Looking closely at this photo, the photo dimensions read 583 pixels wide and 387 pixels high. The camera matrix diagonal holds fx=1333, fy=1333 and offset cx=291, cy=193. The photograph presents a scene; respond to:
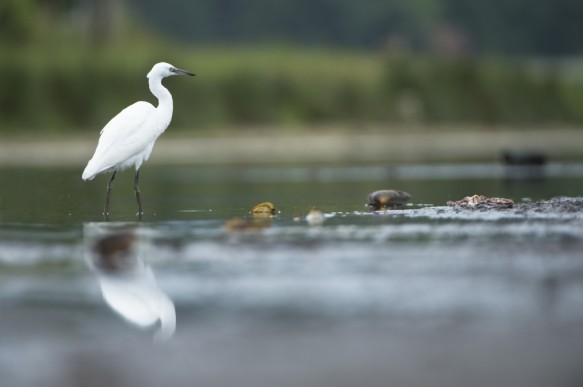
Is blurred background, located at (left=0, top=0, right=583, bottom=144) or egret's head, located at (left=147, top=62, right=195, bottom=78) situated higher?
blurred background, located at (left=0, top=0, right=583, bottom=144)

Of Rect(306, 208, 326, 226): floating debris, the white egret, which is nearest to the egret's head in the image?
the white egret

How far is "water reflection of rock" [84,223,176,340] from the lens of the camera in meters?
7.67

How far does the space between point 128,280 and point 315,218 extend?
438cm

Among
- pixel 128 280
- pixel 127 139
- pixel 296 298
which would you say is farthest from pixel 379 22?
pixel 296 298

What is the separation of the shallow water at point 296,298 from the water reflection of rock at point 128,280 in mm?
20

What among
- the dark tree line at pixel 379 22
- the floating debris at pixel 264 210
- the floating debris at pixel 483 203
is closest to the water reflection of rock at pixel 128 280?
the floating debris at pixel 264 210

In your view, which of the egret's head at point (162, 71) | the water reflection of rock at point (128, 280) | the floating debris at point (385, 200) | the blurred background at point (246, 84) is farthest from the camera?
the blurred background at point (246, 84)

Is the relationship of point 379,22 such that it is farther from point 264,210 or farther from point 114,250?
point 114,250

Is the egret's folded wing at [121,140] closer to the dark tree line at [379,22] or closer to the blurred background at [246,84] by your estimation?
the blurred background at [246,84]

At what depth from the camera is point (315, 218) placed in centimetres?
1324

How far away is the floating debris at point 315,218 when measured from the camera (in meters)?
12.7

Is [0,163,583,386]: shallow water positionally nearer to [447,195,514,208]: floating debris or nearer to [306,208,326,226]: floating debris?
[306,208,326,226]: floating debris

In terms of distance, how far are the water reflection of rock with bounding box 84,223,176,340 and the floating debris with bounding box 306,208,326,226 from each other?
5.60ft

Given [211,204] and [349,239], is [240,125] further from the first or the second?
[349,239]
